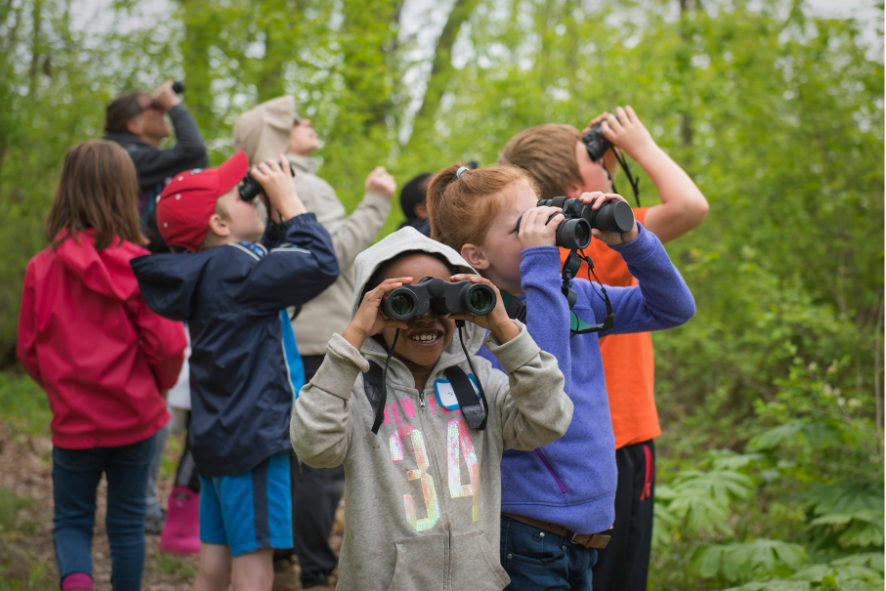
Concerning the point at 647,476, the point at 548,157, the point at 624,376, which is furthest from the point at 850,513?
the point at 548,157

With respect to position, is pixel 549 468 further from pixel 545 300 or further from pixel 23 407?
pixel 23 407

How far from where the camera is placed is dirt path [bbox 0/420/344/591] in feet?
11.9

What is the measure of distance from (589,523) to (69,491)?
2.23m

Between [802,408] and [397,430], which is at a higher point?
[397,430]

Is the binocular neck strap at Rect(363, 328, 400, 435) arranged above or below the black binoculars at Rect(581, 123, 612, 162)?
below

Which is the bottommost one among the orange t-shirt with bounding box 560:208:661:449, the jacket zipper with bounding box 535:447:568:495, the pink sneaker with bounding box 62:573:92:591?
the pink sneaker with bounding box 62:573:92:591

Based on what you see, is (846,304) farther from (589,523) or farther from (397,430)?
(397,430)

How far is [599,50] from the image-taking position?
6652 millimetres

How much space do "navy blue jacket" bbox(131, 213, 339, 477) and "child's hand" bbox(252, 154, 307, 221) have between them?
0.21 feet

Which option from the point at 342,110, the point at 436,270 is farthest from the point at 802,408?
the point at 342,110

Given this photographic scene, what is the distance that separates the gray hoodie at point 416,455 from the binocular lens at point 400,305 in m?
Answer: 0.13

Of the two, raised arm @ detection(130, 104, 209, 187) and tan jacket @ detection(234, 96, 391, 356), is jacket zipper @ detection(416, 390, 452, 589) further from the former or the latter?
raised arm @ detection(130, 104, 209, 187)

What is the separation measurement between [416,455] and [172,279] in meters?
1.30

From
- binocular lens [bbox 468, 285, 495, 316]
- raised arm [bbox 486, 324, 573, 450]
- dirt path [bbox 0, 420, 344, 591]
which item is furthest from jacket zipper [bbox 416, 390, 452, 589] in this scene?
dirt path [bbox 0, 420, 344, 591]
